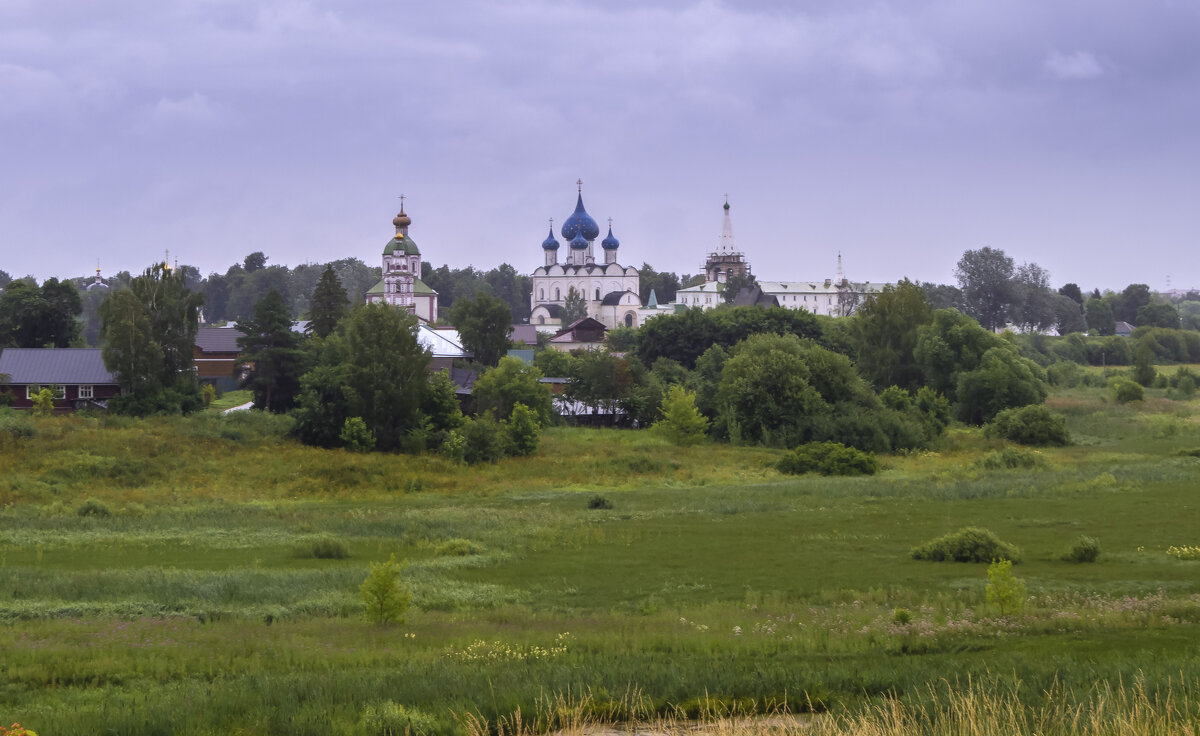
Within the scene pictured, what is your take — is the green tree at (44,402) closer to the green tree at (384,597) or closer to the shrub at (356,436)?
the shrub at (356,436)

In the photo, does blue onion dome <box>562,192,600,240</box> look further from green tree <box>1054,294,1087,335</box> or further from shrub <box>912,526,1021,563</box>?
shrub <box>912,526,1021,563</box>

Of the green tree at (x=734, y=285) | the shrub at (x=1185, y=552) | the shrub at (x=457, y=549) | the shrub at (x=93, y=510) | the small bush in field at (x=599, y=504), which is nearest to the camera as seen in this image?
the shrub at (x=1185, y=552)

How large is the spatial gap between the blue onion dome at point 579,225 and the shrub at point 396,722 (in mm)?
130239

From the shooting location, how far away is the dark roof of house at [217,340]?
79.2m

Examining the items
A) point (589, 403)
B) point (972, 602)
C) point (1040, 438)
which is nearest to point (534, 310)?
point (589, 403)

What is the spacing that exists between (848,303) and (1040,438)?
106 metres

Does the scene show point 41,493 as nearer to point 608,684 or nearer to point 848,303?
point 608,684

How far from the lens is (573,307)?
133750 millimetres

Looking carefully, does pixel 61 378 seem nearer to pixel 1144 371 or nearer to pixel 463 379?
pixel 463 379

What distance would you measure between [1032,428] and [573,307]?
83.5 meters

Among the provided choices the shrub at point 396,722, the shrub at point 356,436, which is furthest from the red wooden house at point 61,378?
the shrub at point 396,722

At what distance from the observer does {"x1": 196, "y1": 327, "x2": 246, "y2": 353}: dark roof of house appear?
3120 inches

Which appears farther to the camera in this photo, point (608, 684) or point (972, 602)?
point (972, 602)

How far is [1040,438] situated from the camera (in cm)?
5353
